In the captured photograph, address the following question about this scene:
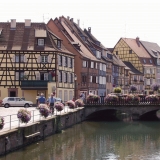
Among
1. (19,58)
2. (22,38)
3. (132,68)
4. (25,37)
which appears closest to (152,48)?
(132,68)

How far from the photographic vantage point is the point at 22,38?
61625 millimetres

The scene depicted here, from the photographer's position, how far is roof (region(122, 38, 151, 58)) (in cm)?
10507

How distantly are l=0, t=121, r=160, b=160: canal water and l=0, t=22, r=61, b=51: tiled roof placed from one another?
16.6 metres

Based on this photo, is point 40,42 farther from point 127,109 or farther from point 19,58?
point 127,109

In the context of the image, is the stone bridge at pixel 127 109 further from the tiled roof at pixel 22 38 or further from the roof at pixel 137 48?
the roof at pixel 137 48

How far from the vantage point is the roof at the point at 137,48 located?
345 feet

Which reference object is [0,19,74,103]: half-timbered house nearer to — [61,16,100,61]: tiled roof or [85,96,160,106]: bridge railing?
[85,96,160,106]: bridge railing

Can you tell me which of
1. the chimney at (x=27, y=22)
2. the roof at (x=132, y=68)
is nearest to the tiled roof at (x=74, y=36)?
the chimney at (x=27, y=22)

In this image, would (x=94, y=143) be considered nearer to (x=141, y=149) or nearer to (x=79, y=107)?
(x=141, y=149)

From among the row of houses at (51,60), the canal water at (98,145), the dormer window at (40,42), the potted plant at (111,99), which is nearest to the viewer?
the canal water at (98,145)

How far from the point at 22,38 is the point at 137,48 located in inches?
1964

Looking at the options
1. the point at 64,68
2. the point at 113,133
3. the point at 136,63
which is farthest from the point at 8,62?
the point at 136,63

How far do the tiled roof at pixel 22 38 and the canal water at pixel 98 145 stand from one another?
16.6 meters

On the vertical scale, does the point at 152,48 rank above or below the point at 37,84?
above
